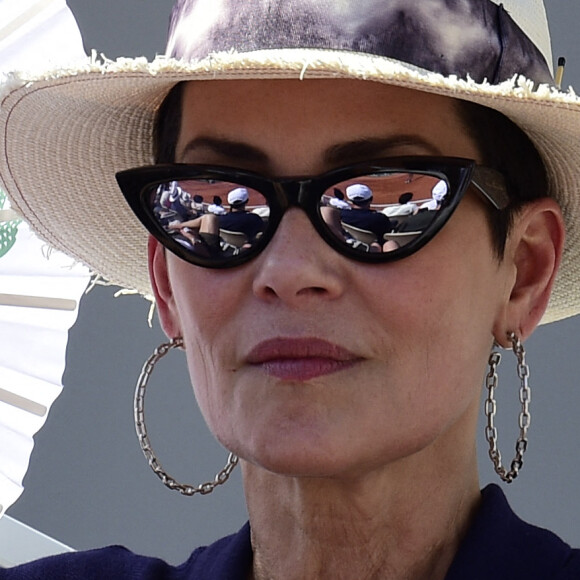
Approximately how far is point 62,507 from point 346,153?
1755mm

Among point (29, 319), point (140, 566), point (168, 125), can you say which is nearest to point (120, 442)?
point (29, 319)

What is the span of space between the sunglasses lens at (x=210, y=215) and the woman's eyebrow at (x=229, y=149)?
0.13 feet

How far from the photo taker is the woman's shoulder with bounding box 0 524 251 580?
5.49 feet

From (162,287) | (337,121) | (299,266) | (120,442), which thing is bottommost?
(120,442)

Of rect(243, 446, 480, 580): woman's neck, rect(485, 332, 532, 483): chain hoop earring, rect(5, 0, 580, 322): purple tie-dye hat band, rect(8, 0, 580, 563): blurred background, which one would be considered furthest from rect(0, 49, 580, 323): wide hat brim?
rect(8, 0, 580, 563): blurred background

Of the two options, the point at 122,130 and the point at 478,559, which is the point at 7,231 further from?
the point at 478,559

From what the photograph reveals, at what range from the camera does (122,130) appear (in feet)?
5.80

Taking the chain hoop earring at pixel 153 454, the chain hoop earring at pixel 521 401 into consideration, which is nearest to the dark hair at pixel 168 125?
the chain hoop earring at pixel 153 454

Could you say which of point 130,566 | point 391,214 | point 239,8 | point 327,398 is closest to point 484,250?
point 391,214

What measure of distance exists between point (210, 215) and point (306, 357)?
21cm

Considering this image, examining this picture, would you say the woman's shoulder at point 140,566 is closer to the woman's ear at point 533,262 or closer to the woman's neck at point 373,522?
the woman's neck at point 373,522

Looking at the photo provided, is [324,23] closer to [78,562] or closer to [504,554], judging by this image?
[504,554]

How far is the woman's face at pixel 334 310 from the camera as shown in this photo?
54.4 inches

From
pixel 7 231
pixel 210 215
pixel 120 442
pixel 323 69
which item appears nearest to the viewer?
pixel 323 69
